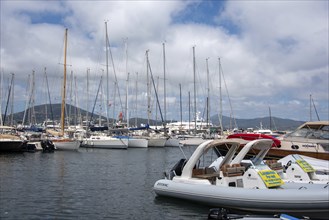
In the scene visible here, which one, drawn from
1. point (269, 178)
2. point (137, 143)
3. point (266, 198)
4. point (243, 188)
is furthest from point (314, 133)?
point (137, 143)

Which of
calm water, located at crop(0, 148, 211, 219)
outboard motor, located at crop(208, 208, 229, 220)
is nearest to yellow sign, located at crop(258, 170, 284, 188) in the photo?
calm water, located at crop(0, 148, 211, 219)

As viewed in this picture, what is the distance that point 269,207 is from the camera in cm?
1360

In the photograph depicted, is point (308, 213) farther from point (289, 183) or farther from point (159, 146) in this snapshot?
point (159, 146)

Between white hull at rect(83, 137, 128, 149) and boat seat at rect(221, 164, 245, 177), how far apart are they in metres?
39.9

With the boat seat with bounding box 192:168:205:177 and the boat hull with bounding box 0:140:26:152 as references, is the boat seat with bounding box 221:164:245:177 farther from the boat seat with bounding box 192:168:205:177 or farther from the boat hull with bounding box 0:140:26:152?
the boat hull with bounding box 0:140:26:152

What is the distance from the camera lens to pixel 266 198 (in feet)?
44.5

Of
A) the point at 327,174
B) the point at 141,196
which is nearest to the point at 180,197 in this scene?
the point at 141,196

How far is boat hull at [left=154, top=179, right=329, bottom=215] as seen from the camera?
1296cm

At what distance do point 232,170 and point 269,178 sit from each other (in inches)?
61.5

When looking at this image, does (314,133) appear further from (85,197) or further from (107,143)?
(107,143)

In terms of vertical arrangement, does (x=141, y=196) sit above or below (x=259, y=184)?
below

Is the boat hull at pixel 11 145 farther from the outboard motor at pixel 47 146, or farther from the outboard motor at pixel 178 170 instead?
the outboard motor at pixel 178 170

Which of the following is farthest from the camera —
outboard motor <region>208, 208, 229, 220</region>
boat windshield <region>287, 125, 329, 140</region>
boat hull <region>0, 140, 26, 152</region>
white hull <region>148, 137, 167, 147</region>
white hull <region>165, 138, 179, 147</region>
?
white hull <region>165, 138, 179, 147</region>

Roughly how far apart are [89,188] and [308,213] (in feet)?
39.3
